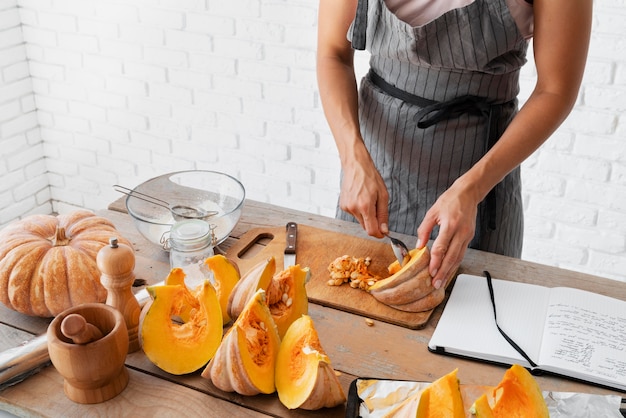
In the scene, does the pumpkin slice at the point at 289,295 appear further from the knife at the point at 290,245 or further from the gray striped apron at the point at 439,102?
the gray striped apron at the point at 439,102

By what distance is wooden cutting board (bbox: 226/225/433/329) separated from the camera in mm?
1276

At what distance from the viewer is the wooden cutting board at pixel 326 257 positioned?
1.28m

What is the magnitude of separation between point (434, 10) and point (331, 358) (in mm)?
806

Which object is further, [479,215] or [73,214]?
[479,215]

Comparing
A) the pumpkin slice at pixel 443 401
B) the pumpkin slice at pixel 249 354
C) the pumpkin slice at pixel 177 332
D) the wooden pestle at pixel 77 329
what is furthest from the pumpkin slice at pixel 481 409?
the wooden pestle at pixel 77 329

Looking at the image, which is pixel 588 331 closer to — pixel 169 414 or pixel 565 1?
pixel 565 1

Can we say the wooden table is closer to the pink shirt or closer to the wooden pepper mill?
the wooden pepper mill

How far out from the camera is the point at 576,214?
2.41 metres

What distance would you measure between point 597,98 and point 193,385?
1.72 m

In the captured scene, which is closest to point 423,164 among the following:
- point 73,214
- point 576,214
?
point 73,214

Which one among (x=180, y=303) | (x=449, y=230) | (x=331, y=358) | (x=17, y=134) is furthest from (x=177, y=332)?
(x=17, y=134)

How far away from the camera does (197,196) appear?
63.6 inches

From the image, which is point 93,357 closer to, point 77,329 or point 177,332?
point 77,329

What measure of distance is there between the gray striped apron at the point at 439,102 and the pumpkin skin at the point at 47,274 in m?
0.69
